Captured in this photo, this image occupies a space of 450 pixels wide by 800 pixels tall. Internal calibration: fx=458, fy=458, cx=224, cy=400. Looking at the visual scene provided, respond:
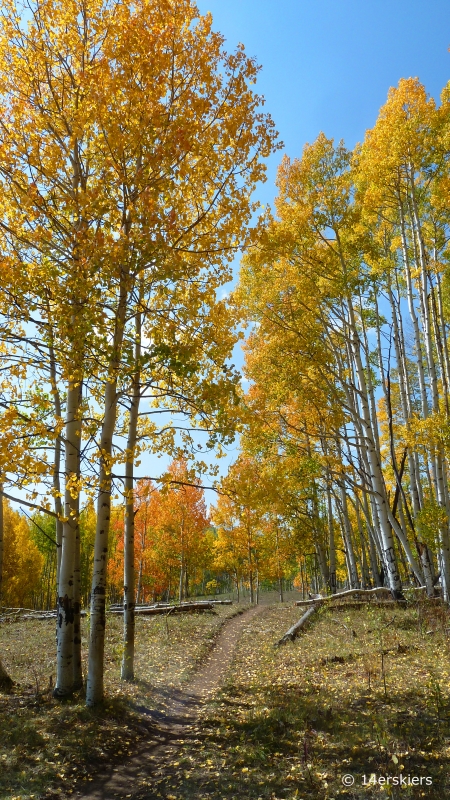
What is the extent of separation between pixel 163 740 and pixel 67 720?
109 cm

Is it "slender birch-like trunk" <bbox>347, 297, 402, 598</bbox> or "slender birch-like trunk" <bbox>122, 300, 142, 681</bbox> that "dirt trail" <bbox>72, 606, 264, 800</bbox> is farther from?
"slender birch-like trunk" <bbox>347, 297, 402, 598</bbox>

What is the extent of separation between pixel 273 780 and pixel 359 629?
5881 millimetres

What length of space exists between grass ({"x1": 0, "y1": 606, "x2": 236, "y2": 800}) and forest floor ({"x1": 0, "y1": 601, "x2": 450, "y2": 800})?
0.06ft

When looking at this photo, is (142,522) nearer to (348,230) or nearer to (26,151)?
(348,230)

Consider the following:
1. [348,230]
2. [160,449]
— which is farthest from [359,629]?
[348,230]

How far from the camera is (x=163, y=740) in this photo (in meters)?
5.12

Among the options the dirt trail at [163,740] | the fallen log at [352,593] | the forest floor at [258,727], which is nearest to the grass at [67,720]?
the forest floor at [258,727]

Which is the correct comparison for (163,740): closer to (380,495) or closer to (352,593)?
(380,495)

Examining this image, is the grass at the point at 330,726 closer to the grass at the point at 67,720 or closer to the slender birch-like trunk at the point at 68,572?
the grass at the point at 67,720

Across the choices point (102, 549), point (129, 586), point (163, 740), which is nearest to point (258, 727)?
point (163, 740)

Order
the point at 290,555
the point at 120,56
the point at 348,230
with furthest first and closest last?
the point at 290,555, the point at 348,230, the point at 120,56

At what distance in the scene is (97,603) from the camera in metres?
5.75

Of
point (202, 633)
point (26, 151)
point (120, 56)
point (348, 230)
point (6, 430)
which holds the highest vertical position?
point (348, 230)

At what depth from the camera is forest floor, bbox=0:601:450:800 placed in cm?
372
